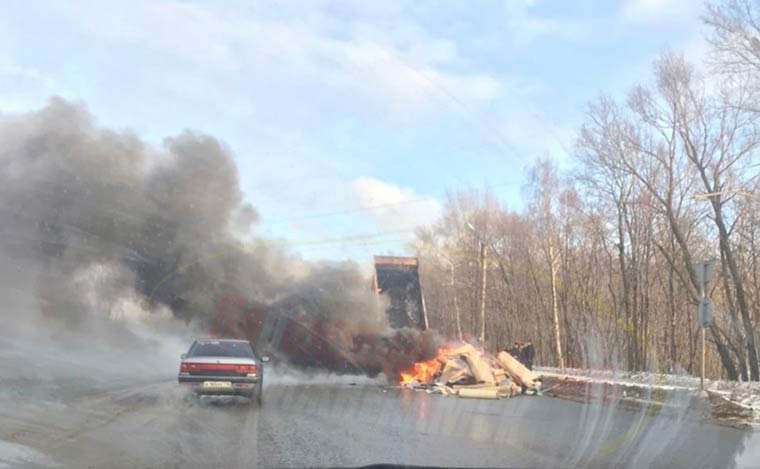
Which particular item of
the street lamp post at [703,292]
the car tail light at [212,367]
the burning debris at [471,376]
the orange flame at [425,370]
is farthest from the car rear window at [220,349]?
the street lamp post at [703,292]

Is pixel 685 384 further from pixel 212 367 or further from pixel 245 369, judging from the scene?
pixel 212 367

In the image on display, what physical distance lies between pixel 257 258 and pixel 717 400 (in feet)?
51.1

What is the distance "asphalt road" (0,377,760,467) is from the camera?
23.3 feet

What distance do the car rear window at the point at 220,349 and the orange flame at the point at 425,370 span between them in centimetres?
840

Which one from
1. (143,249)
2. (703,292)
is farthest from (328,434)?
(143,249)

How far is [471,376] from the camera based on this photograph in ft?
63.4

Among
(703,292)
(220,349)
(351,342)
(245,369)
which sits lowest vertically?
(245,369)

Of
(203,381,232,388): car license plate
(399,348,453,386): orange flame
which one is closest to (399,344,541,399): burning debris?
(399,348,453,386): orange flame

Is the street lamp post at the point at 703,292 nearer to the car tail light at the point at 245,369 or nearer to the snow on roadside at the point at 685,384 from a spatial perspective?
the snow on roadside at the point at 685,384

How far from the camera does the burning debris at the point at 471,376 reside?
1812 cm

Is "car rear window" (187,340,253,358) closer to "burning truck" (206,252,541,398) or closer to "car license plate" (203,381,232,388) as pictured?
"car license plate" (203,381,232,388)

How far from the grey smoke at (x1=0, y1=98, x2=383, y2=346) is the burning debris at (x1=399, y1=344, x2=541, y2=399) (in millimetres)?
2998

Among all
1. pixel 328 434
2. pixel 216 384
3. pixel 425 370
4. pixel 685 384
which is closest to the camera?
pixel 328 434

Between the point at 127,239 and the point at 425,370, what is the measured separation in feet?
37.0
